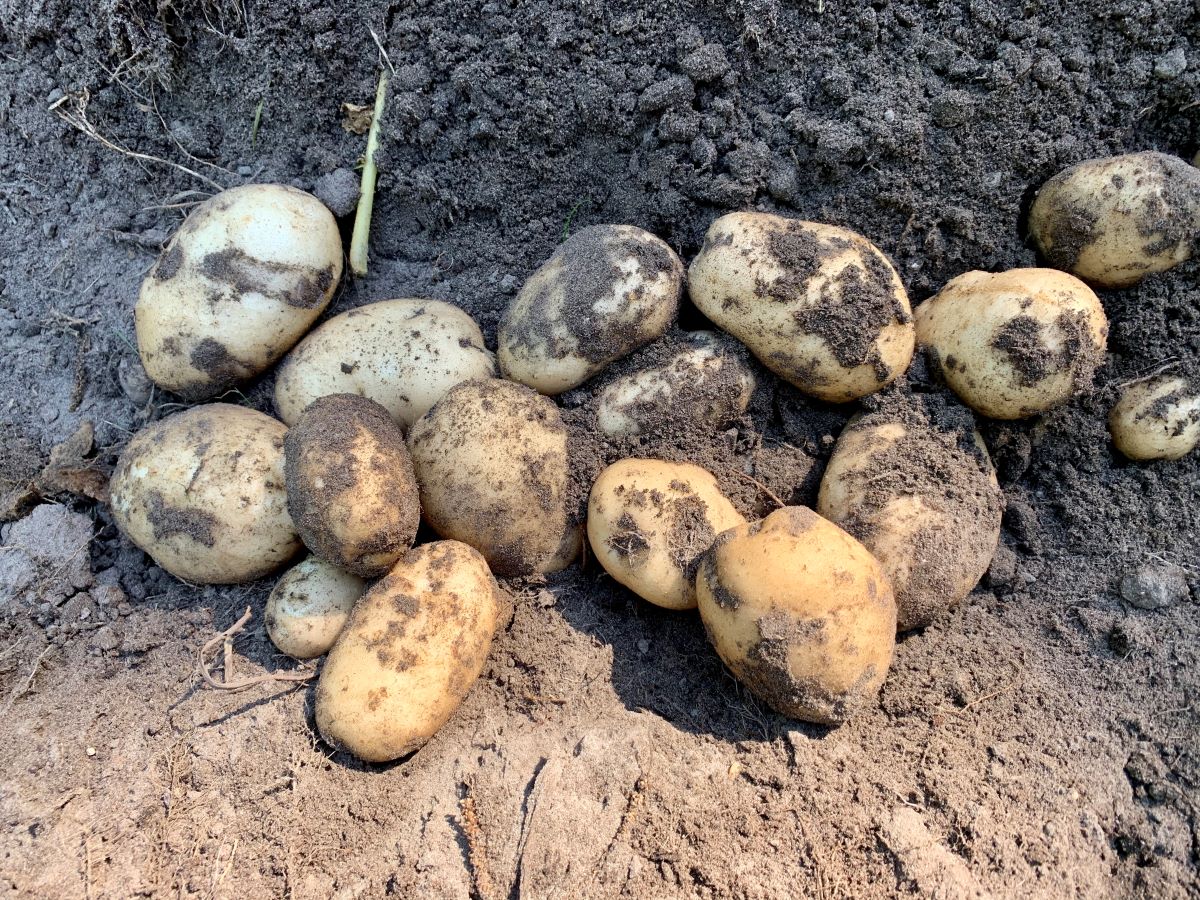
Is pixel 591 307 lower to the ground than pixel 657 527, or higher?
higher

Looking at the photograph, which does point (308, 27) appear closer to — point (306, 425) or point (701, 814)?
point (306, 425)

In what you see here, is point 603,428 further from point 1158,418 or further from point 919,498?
point 1158,418

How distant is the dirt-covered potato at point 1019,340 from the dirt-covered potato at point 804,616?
0.58 metres

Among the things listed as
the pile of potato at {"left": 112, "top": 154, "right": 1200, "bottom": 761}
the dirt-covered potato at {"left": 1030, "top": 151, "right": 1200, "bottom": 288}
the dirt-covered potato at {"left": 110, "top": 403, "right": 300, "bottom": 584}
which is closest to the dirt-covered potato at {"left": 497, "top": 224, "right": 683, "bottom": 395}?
the pile of potato at {"left": 112, "top": 154, "right": 1200, "bottom": 761}

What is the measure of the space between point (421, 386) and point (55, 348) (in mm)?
1272

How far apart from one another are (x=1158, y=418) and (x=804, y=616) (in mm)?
1122

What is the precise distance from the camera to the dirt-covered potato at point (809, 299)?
200cm

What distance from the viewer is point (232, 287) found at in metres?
2.22

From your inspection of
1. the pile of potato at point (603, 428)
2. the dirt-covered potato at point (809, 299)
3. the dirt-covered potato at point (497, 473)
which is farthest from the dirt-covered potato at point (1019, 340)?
the dirt-covered potato at point (497, 473)

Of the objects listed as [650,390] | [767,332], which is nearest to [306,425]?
[650,390]

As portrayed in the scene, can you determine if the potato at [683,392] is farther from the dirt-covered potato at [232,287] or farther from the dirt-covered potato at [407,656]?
the dirt-covered potato at [232,287]

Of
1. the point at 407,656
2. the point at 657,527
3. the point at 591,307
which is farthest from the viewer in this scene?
the point at 591,307

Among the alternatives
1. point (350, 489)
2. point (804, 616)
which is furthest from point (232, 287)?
point (804, 616)

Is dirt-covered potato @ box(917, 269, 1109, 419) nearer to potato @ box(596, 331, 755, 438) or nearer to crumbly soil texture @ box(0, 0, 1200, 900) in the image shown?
crumbly soil texture @ box(0, 0, 1200, 900)
